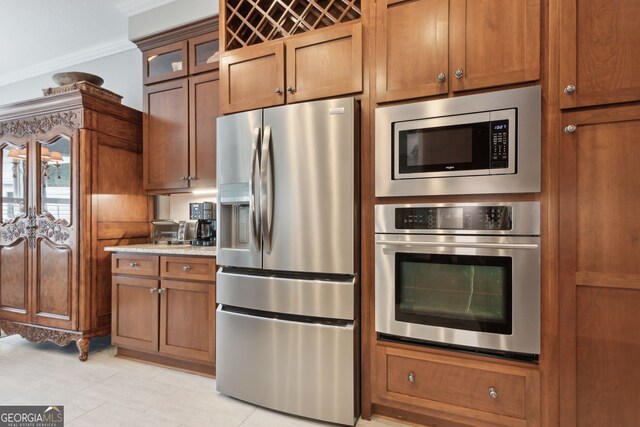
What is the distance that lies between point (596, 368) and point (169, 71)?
3441mm

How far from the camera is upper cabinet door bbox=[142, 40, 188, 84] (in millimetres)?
2704

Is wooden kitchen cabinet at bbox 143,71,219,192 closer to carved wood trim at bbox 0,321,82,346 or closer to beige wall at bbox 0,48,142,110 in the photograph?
beige wall at bbox 0,48,142,110

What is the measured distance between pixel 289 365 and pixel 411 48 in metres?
1.82

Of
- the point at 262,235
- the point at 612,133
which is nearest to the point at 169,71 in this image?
the point at 262,235

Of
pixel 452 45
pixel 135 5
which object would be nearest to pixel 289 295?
pixel 452 45

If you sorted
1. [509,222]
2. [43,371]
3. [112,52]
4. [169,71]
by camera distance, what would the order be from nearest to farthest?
[509,222] < [43,371] < [169,71] < [112,52]

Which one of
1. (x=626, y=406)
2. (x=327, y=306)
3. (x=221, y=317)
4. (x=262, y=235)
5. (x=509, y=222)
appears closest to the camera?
(x=626, y=406)

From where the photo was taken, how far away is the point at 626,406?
1334 mm

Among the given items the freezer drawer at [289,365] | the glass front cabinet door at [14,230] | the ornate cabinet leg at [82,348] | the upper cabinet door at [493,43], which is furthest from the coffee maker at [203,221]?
the upper cabinet door at [493,43]

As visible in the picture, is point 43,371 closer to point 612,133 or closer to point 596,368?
point 596,368

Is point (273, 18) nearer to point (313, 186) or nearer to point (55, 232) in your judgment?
point (313, 186)

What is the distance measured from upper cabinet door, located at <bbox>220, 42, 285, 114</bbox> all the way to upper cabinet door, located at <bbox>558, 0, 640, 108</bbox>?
141 cm

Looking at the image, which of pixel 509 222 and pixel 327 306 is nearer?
pixel 509 222

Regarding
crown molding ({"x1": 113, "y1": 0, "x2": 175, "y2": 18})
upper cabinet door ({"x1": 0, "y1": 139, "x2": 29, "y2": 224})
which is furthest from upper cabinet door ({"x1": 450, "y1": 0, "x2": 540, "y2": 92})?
upper cabinet door ({"x1": 0, "y1": 139, "x2": 29, "y2": 224})
